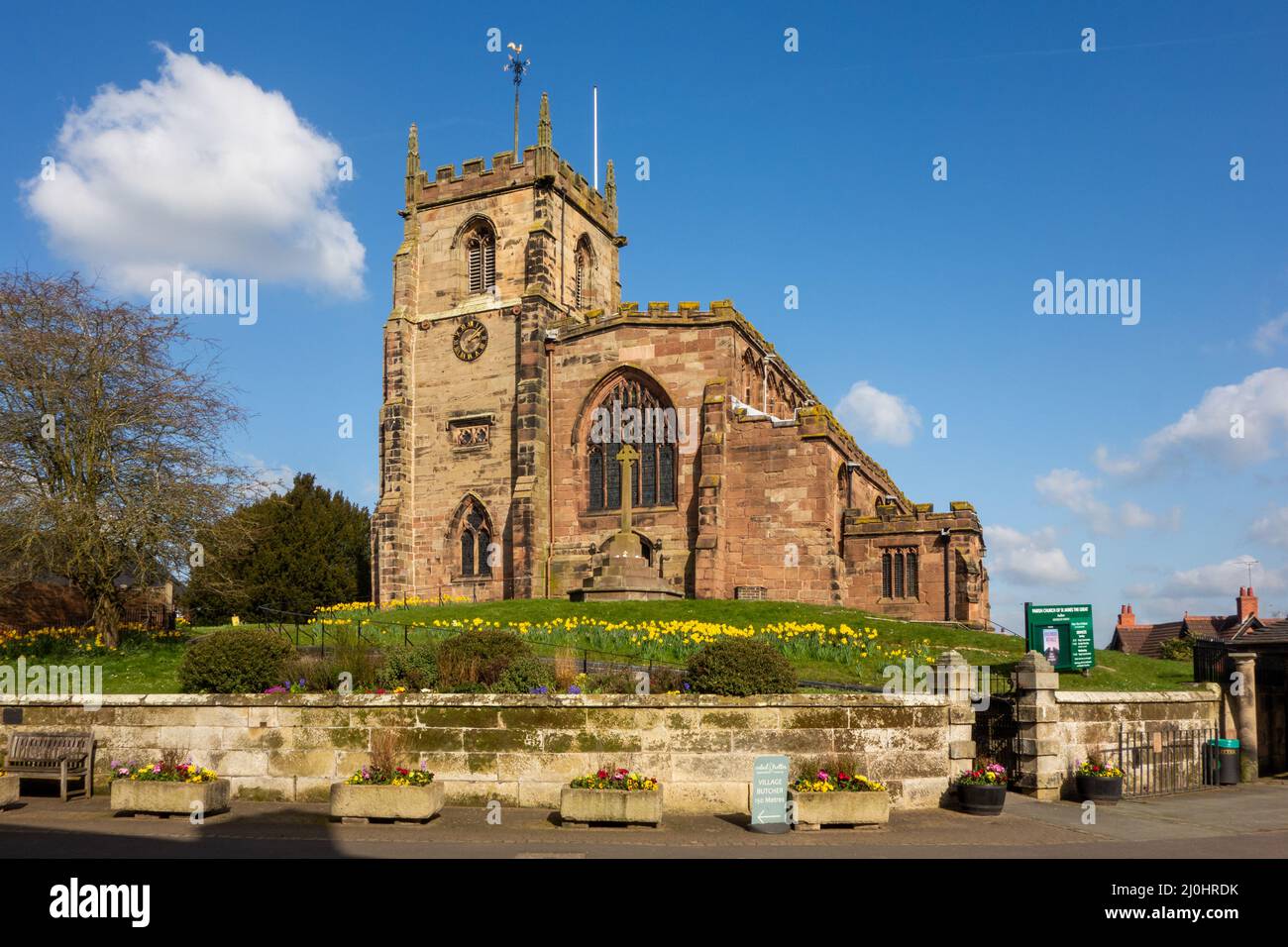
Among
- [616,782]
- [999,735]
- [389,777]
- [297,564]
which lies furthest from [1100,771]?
[297,564]

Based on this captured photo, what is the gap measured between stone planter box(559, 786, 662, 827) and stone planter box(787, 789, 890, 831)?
5.58ft

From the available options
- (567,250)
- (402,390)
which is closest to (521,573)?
(402,390)

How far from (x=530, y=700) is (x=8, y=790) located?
6.99m

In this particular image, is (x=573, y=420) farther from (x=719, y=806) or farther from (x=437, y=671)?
(x=719, y=806)

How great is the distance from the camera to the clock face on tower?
131ft

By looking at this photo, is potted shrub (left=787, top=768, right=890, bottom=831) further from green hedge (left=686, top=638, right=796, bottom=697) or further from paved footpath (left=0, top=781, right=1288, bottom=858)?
green hedge (left=686, top=638, right=796, bottom=697)

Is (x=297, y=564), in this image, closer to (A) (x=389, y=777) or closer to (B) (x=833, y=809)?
(A) (x=389, y=777)

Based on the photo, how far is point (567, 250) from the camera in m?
41.8

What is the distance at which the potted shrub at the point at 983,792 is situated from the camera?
44.6 feet

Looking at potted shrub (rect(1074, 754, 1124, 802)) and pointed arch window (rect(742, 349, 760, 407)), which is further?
pointed arch window (rect(742, 349, 760, 407))

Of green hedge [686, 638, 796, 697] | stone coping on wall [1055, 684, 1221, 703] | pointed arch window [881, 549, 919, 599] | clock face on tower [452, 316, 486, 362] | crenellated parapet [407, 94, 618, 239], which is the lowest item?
stone coping on wall [1055, 684, 1221, 703]

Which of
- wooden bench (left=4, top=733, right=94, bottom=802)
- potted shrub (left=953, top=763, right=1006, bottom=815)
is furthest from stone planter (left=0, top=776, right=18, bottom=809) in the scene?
potted shrub (left=953, top=763, right=1006, bottom=815)

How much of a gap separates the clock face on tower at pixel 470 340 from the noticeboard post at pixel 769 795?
30.1 metres

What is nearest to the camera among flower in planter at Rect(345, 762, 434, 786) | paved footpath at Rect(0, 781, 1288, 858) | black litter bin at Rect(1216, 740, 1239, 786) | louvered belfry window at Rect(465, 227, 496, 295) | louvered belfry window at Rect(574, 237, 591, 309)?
paved footpath at Rect(0, 781, 1288, 858)
